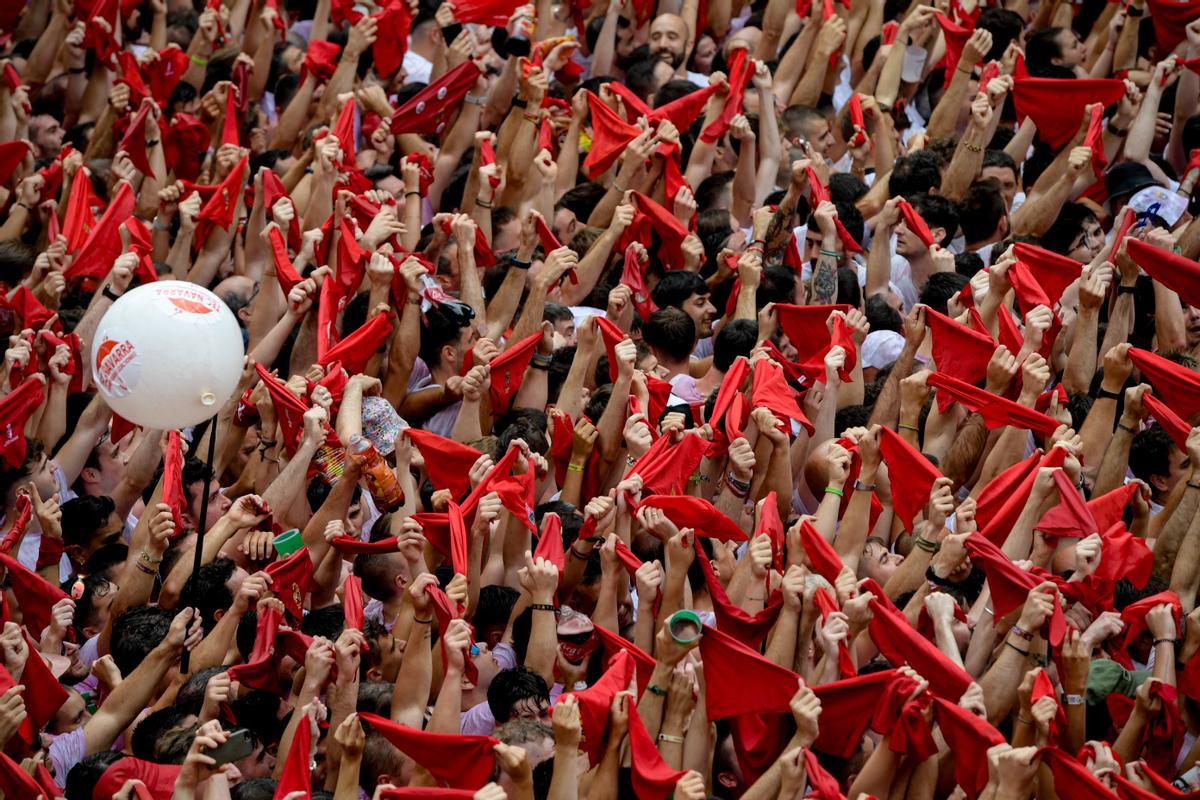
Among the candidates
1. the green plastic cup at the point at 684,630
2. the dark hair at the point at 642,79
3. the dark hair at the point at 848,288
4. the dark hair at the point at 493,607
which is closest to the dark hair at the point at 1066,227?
the dark hair at the point at 848,288

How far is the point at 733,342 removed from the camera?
798 centimetres

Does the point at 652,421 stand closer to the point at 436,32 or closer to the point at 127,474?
the point at 127,474

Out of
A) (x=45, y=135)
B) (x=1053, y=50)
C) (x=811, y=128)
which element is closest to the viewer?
(x=811, y=128)

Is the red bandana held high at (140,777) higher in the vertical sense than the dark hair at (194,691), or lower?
higher

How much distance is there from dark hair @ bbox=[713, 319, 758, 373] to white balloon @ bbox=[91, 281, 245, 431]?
7.80 feet

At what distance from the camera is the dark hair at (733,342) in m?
7.97

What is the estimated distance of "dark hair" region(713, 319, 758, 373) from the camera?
7.97 m

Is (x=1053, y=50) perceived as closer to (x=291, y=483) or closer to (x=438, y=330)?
(x=438, y=330)

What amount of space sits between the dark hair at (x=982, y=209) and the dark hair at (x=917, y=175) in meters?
0.19

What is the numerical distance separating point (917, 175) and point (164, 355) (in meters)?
4.07

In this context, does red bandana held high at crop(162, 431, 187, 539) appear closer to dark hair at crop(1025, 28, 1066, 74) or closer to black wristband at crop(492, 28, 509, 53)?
black wristband at crop(492, 28, 509, 53)

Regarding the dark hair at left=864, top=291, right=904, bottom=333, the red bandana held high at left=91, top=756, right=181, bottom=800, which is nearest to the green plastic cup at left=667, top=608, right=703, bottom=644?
the red bandana held high at left=91, top=756, right=181, bottom=800

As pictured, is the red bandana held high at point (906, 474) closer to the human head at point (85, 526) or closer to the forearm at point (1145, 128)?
the forearm at point (1145, 128)

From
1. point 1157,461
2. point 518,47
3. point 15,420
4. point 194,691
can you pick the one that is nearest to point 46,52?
point 518,47
